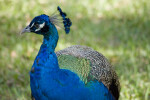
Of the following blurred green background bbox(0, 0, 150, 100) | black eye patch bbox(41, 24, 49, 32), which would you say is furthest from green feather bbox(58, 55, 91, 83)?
blurred green background bbox(0, 0, 150, 100)

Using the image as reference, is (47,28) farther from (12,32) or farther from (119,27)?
(119,27)

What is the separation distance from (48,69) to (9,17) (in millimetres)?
3058

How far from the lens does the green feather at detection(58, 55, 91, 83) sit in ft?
7.89

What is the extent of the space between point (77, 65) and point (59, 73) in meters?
0.34

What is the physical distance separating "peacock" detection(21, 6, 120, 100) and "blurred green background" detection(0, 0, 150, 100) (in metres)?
0.77

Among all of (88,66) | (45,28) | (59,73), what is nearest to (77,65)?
(88,66)

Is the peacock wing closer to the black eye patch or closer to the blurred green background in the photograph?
the black eye patch

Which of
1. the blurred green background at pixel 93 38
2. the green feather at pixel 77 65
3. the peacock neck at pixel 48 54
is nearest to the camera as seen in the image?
the peacock neck at pixel 48 54

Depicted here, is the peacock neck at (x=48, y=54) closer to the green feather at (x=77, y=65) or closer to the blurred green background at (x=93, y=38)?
the green feather at (x=77, y=65)

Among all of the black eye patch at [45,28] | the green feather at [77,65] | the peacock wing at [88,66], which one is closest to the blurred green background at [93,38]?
the peacock wing at [88,66]

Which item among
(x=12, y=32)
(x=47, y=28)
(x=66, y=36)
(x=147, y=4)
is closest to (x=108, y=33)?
(x=66, y=36)

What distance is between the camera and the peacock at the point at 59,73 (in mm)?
2146

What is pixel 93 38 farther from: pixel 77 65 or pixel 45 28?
pixel 45 28

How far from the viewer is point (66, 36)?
468cm
